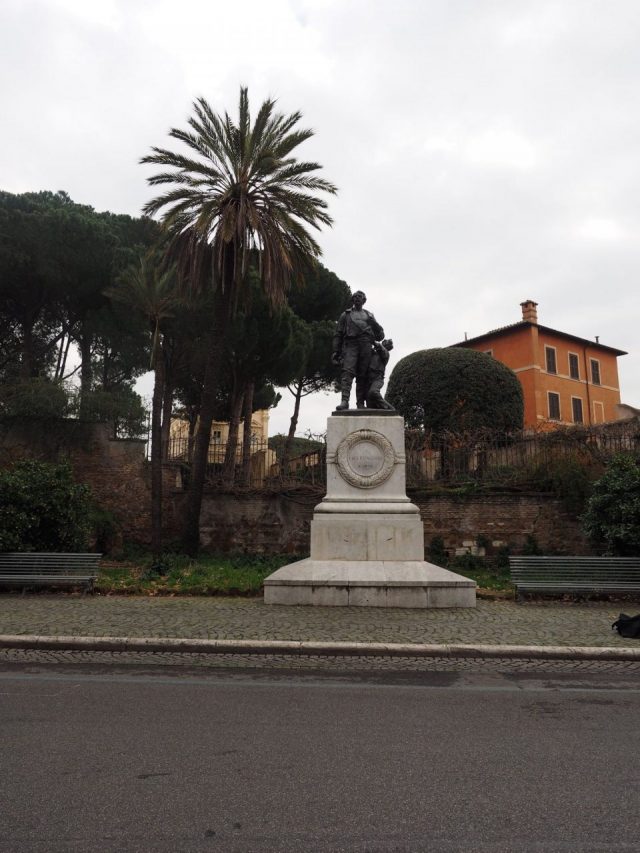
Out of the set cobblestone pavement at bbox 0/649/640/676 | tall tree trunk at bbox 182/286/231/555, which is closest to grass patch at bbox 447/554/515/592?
cobblestone pavement at bbox 0/649/640/676

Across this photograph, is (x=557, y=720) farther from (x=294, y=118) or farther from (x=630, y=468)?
(x=294, y=118)

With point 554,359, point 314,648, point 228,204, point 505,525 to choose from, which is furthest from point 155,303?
point 554,359

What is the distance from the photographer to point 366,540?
10617 mm

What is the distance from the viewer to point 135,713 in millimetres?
4805

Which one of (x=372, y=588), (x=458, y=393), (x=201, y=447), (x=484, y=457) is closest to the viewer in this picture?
(x=372, y=588)

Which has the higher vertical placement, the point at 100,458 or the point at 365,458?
the point at 100,458

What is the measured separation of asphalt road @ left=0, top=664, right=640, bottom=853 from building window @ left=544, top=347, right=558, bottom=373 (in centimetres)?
3617

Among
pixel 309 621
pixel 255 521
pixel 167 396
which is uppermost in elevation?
pixel 167 396

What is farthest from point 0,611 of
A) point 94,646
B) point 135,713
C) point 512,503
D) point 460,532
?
point 512,503

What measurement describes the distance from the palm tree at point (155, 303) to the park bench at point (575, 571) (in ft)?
31.4

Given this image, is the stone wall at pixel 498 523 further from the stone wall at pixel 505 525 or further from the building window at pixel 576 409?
the building window at pixel 576 409

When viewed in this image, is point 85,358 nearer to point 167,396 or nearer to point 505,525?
point 167,396

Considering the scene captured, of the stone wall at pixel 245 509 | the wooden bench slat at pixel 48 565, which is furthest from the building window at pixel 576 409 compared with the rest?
the wooden bench slat at pixel 48 565

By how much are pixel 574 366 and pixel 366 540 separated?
3493cm
